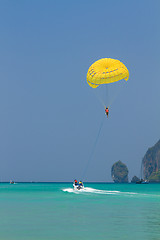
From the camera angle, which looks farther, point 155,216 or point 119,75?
point 119,75

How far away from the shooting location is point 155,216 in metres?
23.3

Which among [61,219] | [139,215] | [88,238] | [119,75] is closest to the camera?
[88,238]

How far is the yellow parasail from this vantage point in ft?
119

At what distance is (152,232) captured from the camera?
17.4m

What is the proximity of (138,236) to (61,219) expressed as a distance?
6876mm

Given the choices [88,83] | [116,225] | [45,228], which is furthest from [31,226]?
[88,83]

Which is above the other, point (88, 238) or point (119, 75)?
point (119, 75)

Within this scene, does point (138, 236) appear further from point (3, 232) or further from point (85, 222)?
point (3, 232)

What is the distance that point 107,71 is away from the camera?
36.4 m

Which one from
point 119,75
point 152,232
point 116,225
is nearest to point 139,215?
point 116,225

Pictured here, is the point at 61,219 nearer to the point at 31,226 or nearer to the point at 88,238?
the point at 31,226

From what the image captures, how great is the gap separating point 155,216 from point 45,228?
311 inches

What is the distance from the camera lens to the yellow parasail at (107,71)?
36.2 meters

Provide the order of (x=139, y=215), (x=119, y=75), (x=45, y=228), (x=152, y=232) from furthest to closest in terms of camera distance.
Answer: (x=119, y=75) → (x=139, y=215) → (x=45, y=228) → (x=152, y=232)
